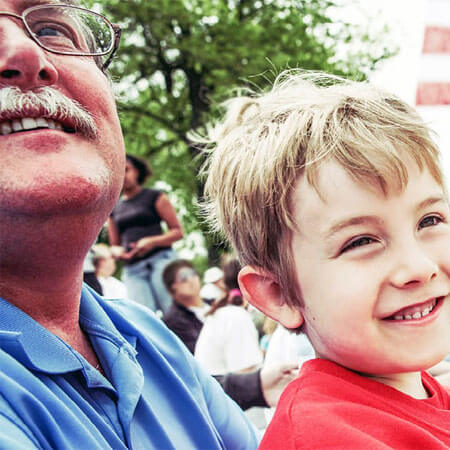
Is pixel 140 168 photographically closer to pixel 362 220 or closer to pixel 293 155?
pixel 293 155

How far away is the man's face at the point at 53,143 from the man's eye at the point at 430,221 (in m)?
0.67

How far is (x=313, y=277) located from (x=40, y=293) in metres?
0.59

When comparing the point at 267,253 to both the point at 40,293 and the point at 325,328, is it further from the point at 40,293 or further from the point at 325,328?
the point at 40,293

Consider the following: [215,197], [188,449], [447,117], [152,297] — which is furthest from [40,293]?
[152,297]

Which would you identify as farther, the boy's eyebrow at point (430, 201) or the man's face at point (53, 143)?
the boy's eyebrow at point (430, 201)

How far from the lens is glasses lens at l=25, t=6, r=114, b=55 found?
1.43 m

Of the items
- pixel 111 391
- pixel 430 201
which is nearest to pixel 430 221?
pixel 430 201

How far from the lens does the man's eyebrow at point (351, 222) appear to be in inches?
49.6

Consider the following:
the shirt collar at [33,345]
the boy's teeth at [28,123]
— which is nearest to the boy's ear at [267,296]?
the shirt collar at [33,345]

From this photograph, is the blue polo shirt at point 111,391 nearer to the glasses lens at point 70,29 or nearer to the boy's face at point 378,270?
the boy's face at point 378,270

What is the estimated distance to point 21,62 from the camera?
1280 mm

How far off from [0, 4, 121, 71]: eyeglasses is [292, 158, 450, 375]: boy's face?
0.70 meters

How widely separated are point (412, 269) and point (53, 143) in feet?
2.52

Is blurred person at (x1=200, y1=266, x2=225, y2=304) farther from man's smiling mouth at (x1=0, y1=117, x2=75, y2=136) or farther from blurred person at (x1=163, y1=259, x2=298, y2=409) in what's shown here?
man's smiling mouth at (x1=0, y1=117, x2=75, y2=136)
